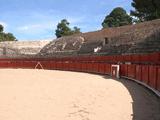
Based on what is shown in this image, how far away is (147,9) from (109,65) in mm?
34120

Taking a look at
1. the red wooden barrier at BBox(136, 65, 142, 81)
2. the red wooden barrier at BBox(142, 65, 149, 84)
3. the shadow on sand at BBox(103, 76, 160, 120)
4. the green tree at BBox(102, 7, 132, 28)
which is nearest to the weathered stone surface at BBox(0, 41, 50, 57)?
the green tree at BBox(102, 7, 132, 28)

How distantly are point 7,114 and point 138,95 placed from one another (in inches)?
237

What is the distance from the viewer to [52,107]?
12.0m

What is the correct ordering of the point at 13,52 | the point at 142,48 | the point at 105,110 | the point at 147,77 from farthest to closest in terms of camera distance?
the point at 13,52, the point at 142,48, the point at 147,77, the point at 105,110

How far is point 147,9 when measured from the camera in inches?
2490

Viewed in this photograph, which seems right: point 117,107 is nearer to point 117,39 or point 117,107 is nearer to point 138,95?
point 138,95

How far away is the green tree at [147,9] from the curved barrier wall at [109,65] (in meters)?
18.5

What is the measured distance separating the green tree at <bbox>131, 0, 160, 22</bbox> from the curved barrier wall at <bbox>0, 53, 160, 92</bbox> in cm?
1845

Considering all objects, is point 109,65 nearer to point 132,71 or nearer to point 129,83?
point 132,71

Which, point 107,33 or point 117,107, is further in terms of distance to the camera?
point 107,33

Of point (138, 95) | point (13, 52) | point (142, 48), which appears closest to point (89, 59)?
point (142, 48)

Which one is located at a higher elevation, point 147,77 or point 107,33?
point 107,33

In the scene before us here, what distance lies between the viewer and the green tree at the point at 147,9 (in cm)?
5988

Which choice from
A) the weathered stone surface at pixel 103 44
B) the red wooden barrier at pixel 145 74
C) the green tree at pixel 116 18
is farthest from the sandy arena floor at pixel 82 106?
the green tree at pixel 116 18
